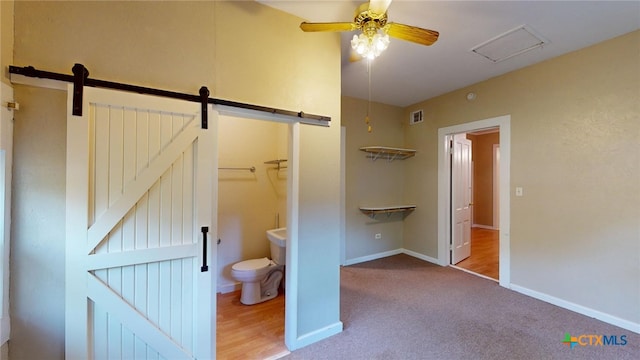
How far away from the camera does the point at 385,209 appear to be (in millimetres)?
4082

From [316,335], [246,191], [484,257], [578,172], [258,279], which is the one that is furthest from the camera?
[484,257]

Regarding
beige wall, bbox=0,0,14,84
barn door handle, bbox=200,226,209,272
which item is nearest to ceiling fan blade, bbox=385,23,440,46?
barn door handle, bbox=200,226,209,272

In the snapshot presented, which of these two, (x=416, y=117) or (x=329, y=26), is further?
(x=416, y=117)

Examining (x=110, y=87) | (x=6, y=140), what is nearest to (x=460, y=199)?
(x=110, y=87)

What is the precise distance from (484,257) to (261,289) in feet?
12.7

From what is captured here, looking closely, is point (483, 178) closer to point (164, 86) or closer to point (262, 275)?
point (262, 275)

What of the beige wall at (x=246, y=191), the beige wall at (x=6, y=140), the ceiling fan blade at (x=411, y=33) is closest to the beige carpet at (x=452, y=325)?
the beige wall at (x=246, y=191)

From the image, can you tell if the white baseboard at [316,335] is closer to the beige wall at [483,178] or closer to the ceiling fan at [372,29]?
the ceiling fan at [372,29]

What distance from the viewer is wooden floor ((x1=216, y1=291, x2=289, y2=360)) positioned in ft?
6.49

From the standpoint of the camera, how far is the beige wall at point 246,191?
3.12 meters

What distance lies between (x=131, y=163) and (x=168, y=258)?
624mm

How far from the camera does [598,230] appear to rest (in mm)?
2488

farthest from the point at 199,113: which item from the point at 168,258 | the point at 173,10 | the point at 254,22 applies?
the point at 168,258

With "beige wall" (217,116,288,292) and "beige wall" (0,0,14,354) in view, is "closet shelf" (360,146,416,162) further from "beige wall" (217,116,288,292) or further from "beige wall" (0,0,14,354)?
"beige wall" (0,0,14,354)
